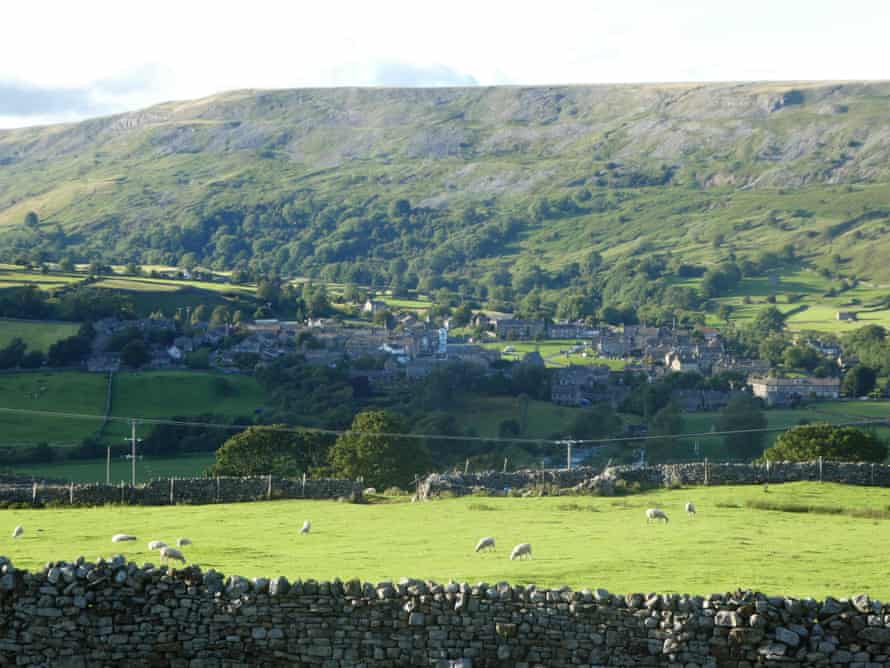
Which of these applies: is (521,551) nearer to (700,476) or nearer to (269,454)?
(700,476)

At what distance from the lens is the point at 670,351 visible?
175m

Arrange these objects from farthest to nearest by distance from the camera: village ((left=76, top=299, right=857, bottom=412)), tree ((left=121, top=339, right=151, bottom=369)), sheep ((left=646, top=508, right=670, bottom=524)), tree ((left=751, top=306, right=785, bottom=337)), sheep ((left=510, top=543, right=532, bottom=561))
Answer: tree ((left=751, top=306, right=785, bottom=337))
village ((left=76, top=299, right=857, bottom=412))
tree ((left=121, top=339, right=151, bottom=369))
sheep ((left=646, top=508, right=670, bottom=524))
sheep ((left=510, top=543, right=532, bottom=561))

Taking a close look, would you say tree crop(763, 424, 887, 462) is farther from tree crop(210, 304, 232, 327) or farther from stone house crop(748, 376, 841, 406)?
tree crop(210, 304, 232, 327)

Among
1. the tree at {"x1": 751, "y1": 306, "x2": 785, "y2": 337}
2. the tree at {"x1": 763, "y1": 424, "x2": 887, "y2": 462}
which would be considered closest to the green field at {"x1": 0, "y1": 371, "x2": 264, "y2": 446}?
the tree at {"x1": 763, "y1": 424, "x2": 887, "y2": 462}

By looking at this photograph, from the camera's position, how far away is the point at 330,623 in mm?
18984

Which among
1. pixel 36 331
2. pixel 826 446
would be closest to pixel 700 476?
pixel 826 446

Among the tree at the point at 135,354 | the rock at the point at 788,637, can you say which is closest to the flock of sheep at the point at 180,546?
the rock at the point at 788,637

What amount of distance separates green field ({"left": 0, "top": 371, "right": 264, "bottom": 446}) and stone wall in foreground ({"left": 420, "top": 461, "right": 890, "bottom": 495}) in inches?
2103

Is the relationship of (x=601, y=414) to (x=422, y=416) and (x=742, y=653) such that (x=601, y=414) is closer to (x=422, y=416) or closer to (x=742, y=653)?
(x=422, y=416)

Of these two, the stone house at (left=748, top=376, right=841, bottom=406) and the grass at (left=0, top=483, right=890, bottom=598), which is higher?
the stone house at (left=748, top=376, right=841, bottom=406)

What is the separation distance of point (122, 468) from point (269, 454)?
61.1 ft

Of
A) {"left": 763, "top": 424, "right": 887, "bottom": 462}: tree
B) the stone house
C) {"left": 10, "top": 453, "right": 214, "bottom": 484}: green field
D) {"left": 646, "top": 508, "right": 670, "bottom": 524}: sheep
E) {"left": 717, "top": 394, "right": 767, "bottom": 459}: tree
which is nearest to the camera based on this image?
{"left": 646, "top": 508, "right": 670, "bottom": 524}: sheep

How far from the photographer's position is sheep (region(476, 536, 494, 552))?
26250 mm

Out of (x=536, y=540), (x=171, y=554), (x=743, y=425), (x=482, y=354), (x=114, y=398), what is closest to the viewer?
(x=171, y=554)
